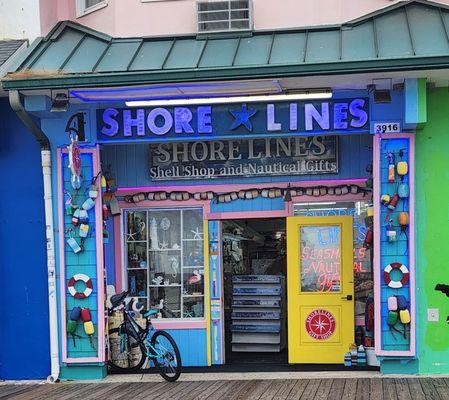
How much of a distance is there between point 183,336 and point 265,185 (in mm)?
2415

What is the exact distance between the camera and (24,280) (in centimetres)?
828

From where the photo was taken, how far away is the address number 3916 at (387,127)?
7590mm

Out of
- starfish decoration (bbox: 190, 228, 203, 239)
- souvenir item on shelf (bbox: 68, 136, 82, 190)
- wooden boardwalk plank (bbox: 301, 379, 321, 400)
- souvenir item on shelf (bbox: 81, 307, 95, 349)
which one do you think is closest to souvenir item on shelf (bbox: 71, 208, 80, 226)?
souvenir item on shelf (bbox: 68, 136, 82, 190)

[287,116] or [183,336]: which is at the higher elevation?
[287,116]

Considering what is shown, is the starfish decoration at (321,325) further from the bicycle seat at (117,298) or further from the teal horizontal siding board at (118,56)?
the teal horizontal siding board at (118,56)

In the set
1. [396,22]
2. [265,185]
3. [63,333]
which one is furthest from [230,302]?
[396,22]

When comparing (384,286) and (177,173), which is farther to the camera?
(177,173)

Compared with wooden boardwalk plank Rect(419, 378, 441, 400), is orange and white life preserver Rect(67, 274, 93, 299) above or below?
above

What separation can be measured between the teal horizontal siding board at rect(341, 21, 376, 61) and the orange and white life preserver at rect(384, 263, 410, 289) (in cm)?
249

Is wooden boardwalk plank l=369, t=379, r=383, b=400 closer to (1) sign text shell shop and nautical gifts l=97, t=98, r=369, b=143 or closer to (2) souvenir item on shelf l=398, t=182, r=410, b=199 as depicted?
(2) souvenir item on shelf l=398, t=182, r=410, b=199

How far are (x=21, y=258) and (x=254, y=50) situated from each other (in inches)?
160

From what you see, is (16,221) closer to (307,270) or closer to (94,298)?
(94,298)

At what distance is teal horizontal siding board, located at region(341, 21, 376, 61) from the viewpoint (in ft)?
22.9

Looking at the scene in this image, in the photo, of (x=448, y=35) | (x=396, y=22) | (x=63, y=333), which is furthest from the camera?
A: (x=63, y=333)
